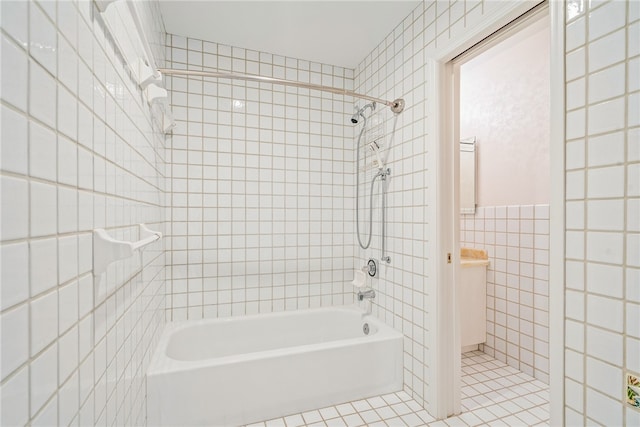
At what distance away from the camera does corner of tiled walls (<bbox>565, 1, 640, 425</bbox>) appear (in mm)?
885

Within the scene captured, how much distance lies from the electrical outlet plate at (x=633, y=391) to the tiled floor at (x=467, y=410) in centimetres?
94

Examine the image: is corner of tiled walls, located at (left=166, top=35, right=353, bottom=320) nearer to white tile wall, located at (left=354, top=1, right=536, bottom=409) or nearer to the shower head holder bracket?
white tile wall, located at (left=354, top=1, right=536, bottom=409)

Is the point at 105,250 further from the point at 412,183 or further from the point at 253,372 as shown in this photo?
the point at 412,183

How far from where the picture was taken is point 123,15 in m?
1.05

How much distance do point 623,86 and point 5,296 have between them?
59.7 inches

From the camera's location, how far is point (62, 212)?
0.61 m

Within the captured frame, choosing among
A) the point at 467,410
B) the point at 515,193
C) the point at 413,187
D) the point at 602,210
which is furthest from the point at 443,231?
the point at 515,193

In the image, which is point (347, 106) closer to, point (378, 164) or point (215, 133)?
point (378, 164)

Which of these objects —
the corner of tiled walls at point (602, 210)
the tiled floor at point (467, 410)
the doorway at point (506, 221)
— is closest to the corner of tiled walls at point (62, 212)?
the tiled floor at point (467, 410)

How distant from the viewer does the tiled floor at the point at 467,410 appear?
1.64 metres

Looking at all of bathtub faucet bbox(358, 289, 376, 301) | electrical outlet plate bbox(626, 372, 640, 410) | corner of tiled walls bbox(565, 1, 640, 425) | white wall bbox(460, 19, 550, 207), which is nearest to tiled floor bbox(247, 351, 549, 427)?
bathtub faucet bbox(358, 289, 376, 301)

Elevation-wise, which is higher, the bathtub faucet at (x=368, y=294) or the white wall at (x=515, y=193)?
the white wall at (x=515, y=193)

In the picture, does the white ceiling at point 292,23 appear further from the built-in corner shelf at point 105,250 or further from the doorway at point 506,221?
the built-in corner shelf at point 105,250

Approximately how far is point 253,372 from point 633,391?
1.49 meters
